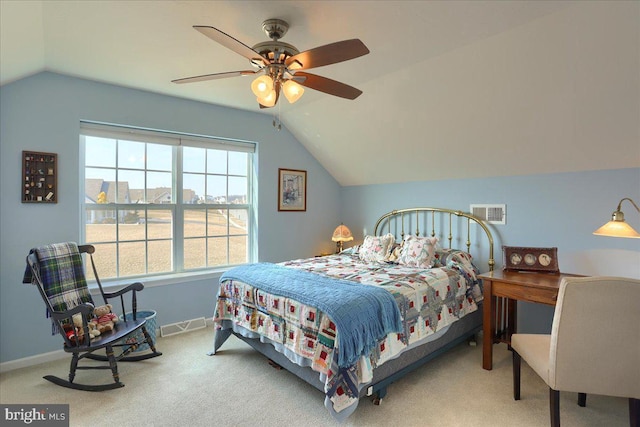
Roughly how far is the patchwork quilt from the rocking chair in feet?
2.52

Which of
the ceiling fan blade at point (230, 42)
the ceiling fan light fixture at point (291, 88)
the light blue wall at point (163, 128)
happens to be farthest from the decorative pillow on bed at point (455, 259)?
the ceiling fan blade at point (230, 42)

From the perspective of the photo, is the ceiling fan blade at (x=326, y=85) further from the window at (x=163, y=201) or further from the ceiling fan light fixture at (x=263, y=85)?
the window at (x=163, y=201)

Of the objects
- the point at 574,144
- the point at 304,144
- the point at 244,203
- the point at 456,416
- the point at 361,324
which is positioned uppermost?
the point at 304,144

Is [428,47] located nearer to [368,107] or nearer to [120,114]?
[368,107]

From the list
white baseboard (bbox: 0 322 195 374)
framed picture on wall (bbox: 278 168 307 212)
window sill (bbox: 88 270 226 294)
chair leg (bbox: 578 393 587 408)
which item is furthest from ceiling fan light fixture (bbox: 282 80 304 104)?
white baseboard (bbox: 0 322 195 374)

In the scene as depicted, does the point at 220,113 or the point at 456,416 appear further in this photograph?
the point at 220,113

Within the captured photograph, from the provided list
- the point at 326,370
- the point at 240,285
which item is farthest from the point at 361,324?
the point at 240,285

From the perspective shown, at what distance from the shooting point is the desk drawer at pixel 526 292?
2.43m

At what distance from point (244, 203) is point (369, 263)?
72.9 inches

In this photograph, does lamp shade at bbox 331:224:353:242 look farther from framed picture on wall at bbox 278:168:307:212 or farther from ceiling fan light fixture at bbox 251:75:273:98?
ceiling fan light fixture at bbox 251:75:273:98

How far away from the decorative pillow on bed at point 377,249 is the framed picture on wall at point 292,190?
125 cm

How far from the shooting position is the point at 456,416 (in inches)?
84.5

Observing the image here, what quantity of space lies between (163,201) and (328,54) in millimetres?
2776

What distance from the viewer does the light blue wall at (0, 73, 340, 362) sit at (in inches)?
110
